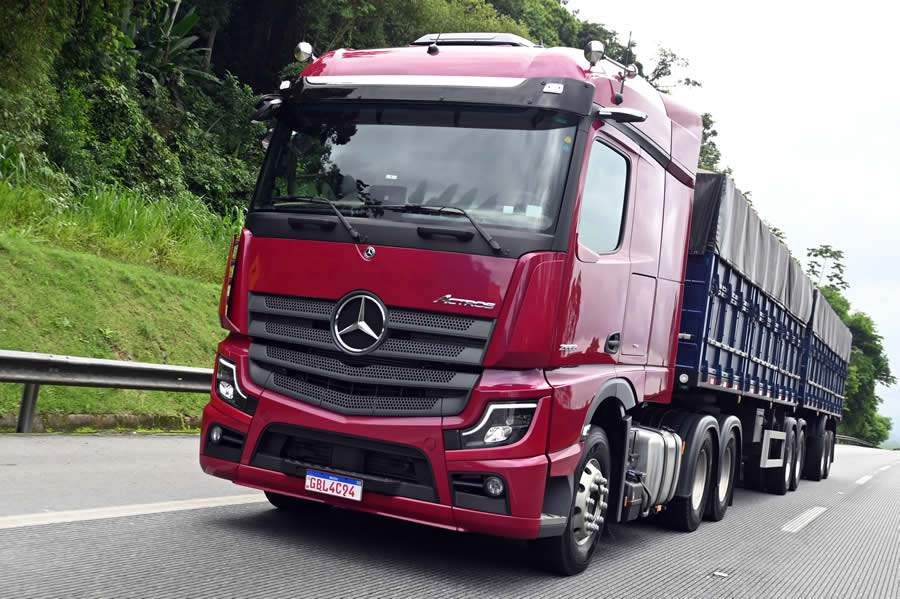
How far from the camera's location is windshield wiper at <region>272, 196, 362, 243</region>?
5.88 m

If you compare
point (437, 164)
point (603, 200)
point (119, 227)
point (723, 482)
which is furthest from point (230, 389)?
point (119, 227)

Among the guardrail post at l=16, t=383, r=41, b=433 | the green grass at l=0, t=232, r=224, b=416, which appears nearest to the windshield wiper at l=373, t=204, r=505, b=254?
the guardrail post at l=16, t=383, r=41, b=433

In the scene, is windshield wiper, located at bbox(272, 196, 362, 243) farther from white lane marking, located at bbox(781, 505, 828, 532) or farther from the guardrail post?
white lane marking, located at bbox(781, 505, 828, 532)

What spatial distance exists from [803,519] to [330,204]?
7660 millimetres

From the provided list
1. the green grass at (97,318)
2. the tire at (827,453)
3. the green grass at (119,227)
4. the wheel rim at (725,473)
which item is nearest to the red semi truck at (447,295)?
the wheel rim at (725,473)

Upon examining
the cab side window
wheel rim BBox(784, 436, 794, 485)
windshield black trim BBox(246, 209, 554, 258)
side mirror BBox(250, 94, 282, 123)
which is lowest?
wheel rim BBox(784, 436, 794, 485)

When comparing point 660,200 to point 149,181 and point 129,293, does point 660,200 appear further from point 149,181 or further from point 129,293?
point 149,181

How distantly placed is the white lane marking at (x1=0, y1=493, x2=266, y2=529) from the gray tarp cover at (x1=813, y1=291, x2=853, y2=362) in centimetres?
1174

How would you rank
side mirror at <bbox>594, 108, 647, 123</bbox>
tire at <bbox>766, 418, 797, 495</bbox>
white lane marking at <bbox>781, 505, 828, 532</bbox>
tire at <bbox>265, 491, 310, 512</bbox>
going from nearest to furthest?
side mirror at <bbox>594, 108, 647, 123</bbox> < tire at <bbox>265, 491, 310, 512</bbox> < white lane marking at <bbox>781, 505, 828, 532</bbox> < tire at <bbox>766, 418, 797, 495</bbox>

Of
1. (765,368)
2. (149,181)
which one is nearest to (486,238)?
(765,368)

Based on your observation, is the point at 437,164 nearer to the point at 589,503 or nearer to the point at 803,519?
the point at 589,503

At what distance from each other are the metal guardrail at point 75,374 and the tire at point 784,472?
7941mm

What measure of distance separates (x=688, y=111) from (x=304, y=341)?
4.22 metres

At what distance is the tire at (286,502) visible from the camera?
691cm
